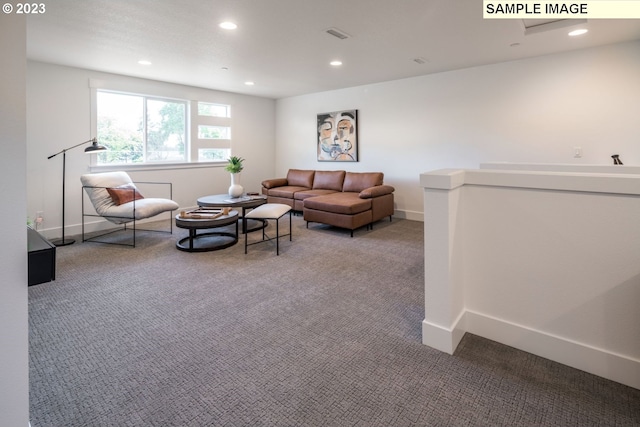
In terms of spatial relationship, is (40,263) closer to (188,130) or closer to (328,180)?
(328,180)

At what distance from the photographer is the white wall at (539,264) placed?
1.65m

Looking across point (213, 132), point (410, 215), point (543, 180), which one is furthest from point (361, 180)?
point (543, 180)

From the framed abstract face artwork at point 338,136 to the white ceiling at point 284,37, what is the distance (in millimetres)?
1225

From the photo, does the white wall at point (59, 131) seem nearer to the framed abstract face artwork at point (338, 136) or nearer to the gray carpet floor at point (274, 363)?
the gray carpet floor at point (274, 363)

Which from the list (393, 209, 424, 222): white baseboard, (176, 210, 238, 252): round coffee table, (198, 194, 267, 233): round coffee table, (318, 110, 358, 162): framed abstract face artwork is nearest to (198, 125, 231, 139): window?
(318, 110, 358, 162): framed abstract face artwork

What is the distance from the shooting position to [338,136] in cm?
657

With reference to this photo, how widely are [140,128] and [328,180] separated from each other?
337cm

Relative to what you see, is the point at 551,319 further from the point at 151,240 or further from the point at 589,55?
the point at 151,240

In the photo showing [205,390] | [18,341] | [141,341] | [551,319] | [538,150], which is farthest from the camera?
[538,150]

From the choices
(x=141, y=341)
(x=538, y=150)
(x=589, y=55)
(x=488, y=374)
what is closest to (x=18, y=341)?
(x=141, y=341)

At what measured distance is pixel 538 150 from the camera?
4465 millimetres

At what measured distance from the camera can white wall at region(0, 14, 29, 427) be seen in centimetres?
111

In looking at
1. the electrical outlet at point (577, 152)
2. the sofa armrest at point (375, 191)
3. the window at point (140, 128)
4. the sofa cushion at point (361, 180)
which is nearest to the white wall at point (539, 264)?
the sofa armrest at point (375, 191)

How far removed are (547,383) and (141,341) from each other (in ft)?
7.70
